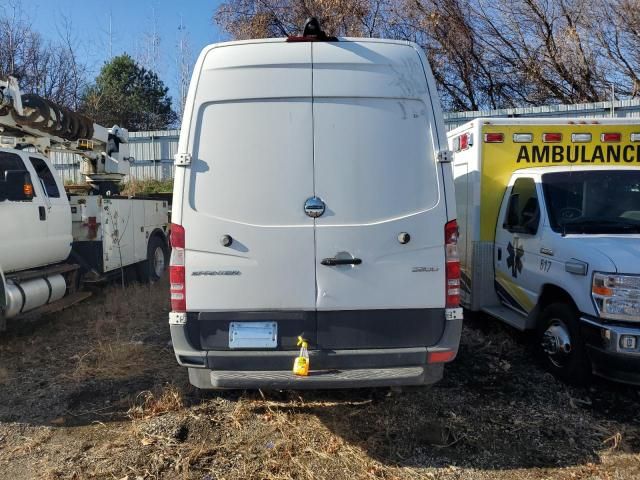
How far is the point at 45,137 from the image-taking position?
782 cm

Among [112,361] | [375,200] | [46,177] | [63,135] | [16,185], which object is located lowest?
[112,361]

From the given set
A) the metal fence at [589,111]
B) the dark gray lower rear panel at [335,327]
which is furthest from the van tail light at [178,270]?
the metal fence at [589,111]

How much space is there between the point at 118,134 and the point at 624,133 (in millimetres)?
8117

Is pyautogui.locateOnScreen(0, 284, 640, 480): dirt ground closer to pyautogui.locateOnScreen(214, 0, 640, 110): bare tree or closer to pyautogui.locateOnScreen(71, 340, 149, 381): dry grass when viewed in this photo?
pyautogui.locateOnScreen(71, 340, 149, 381): dry grass

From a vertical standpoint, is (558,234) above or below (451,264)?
above

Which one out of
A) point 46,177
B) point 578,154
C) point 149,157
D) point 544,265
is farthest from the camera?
point 149,157

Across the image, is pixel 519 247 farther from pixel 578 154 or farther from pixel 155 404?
pixel 155 404

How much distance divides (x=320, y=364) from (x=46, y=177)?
17.8 feet

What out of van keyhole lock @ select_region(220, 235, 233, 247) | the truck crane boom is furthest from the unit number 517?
the truck crane boom

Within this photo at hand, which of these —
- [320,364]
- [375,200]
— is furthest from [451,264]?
[320,364]

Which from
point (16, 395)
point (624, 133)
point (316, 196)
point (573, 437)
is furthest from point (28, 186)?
point (624, 133)

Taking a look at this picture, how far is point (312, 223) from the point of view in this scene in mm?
3521

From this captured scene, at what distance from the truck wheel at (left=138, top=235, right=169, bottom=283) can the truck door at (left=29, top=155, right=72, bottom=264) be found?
2001 millimetres

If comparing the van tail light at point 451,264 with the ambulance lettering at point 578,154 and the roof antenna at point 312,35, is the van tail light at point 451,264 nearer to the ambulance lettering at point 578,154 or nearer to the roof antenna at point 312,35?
the roof antenna at point 312,35
